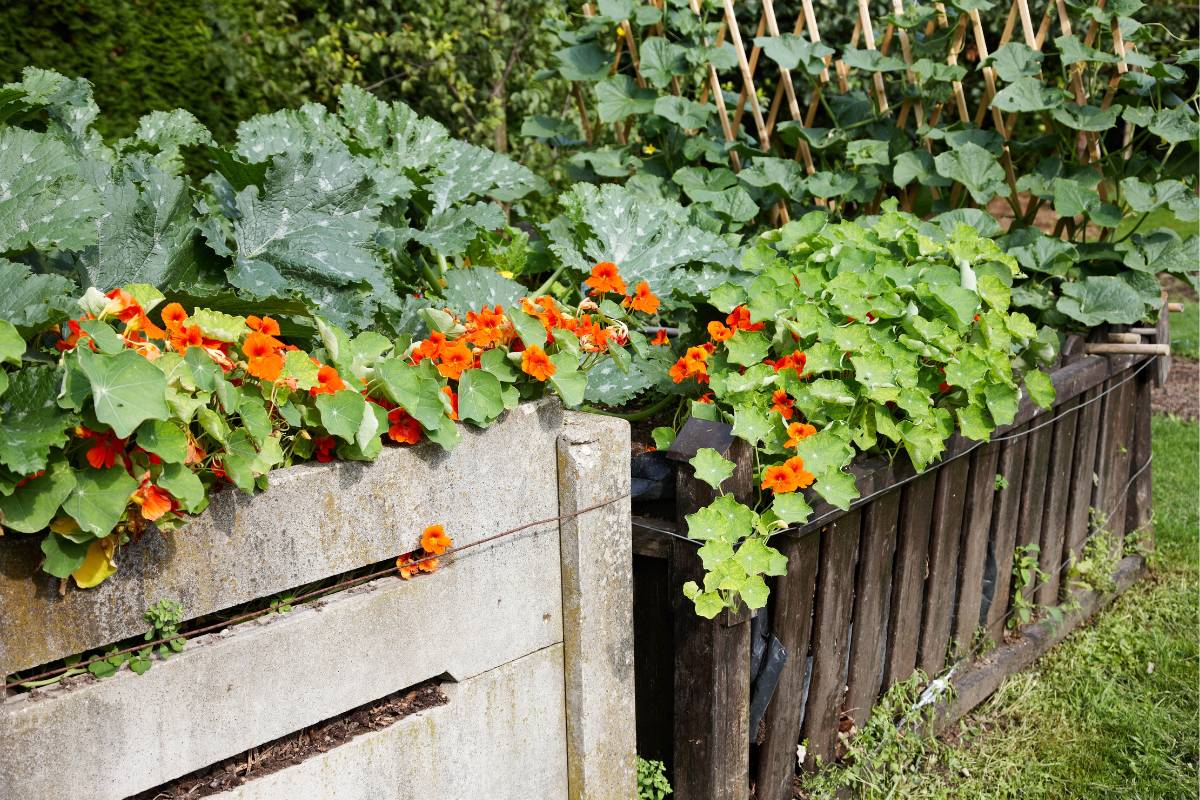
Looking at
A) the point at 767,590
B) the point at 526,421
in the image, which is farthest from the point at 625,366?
the point at 767,590

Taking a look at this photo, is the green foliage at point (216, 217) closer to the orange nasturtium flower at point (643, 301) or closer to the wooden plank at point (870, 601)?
the orange nasturtium flower at point (643, 301)

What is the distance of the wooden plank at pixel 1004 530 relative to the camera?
119 inches

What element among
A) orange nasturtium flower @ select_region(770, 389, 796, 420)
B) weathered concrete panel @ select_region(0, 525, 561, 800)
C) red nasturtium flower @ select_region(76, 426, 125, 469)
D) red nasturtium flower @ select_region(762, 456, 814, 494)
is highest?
red nasturtium flower @ select_region(76, 426, 125, 469)

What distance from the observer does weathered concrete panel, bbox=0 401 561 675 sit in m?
1.32

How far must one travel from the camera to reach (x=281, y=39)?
15.9ft

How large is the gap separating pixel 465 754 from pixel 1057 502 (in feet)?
7.71

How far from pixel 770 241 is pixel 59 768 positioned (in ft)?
6.93

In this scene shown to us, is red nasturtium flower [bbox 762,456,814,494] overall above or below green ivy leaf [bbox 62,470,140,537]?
below

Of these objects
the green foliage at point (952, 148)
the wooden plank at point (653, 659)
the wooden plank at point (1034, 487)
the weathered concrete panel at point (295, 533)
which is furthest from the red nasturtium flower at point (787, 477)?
the wooden plank at point (1034, 487)

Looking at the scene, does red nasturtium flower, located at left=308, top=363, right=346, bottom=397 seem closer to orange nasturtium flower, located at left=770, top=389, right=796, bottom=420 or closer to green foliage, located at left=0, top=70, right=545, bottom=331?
green foliage, located at left=0, top=70, right=545, bottom=331

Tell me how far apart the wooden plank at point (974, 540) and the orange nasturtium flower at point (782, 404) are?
2.84 ft

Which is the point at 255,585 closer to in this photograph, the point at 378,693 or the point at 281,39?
the point at 378,693

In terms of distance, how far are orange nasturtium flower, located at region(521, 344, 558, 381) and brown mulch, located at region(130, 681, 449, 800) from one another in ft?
1.81

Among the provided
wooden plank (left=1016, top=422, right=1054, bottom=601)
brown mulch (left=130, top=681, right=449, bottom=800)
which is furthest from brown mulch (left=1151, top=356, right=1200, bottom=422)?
brown mulch (left=130, top=681, right=449, bottom=800)
